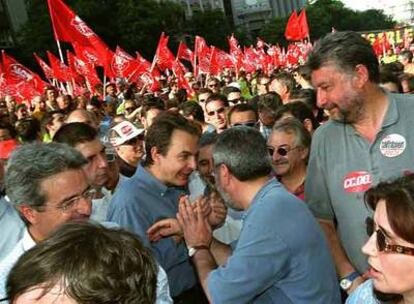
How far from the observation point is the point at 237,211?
112 inches

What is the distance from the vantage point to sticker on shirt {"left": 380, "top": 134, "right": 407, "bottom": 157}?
2.81m

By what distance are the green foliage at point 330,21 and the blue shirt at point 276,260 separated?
69.4 meters

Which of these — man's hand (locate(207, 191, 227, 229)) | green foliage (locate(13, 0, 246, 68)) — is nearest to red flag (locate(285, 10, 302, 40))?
green foliage (locate(13, 0, 246, 68))

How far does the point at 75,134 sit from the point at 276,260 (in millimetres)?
1844

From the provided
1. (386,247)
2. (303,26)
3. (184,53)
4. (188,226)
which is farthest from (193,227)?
(303,26)

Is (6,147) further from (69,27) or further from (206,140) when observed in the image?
(69,27)

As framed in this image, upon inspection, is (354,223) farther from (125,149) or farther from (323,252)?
(125,149)

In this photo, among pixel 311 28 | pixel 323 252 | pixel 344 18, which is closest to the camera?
pixel 323 252

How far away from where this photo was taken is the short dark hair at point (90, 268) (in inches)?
48.8

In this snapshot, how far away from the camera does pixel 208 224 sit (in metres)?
2.79

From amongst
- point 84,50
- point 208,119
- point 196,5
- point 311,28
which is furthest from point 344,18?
point 208,119

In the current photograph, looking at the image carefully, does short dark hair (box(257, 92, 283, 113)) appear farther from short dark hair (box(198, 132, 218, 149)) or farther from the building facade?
the building facade

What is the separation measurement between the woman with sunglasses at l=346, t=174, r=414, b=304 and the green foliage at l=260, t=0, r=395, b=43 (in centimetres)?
6980

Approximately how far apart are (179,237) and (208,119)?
411cm
